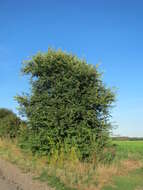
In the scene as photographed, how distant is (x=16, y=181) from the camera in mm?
7426

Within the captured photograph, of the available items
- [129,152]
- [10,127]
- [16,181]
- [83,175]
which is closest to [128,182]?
[83,175]

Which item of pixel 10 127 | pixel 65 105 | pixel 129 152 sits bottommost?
pixel 129 152

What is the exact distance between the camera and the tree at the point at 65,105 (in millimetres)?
10969

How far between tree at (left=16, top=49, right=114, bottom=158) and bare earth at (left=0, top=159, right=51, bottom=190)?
262 cm

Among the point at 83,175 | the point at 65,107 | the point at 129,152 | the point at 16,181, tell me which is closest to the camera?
the point at 16,181

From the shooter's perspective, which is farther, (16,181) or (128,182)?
(128,182)

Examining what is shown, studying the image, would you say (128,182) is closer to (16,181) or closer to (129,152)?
(16,181)

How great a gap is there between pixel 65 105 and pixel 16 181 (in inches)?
185

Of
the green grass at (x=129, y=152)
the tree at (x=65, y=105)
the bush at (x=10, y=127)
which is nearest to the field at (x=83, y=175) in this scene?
the tree at (x=65, y=105)

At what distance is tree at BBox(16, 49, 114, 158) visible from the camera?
11.0 metres

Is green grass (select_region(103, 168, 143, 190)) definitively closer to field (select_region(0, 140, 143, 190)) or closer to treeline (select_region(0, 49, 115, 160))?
field (select_region(0, 140, 143, 190))

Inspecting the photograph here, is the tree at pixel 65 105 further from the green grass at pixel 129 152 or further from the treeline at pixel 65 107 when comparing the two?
the green grass at pixel 129 152

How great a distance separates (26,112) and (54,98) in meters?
1.92

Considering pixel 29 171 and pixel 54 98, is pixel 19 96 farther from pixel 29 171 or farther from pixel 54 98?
pixel 29 171
